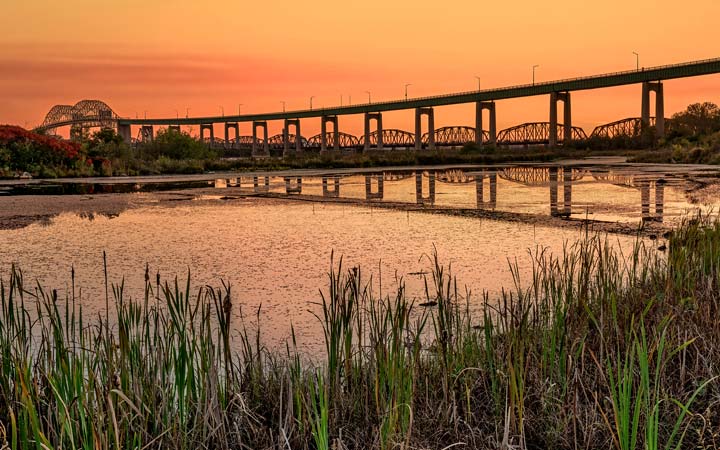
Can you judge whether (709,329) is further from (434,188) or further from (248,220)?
(434,188)

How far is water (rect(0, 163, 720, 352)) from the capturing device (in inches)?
326

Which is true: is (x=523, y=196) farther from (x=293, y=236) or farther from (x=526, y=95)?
(x=526, y=95)

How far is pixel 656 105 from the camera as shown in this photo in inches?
3617

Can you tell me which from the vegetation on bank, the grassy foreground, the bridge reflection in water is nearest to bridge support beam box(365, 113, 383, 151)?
the vegetation on bank

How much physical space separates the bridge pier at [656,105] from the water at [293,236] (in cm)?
7391

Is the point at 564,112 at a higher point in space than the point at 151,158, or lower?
higher

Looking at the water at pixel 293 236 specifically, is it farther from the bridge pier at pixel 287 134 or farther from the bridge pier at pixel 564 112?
the bridge pier at pixel 287 134

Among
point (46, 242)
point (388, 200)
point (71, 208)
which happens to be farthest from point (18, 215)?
point (388, 200)

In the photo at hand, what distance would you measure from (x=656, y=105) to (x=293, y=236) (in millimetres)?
89429

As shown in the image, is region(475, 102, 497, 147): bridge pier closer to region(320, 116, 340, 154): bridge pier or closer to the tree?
the tree

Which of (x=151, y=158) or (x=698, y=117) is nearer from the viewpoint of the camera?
(x=151, y=158)

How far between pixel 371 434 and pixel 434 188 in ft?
74.0

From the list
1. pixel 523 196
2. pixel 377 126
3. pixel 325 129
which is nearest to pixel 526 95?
pixel 377 126

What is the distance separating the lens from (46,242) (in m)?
12.0
